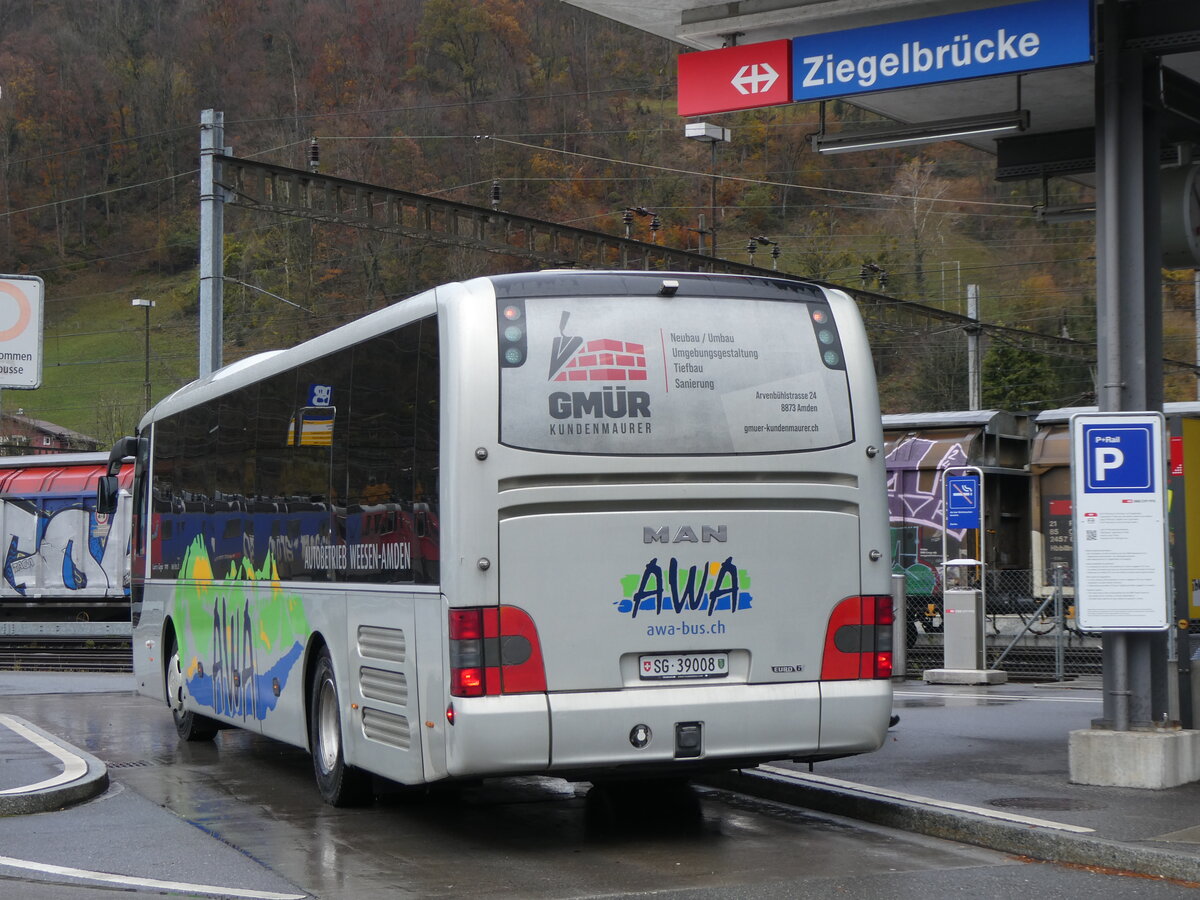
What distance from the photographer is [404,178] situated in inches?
3243

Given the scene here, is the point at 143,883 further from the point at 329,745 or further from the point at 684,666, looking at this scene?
the point at 684,666

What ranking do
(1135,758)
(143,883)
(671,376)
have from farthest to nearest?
(1135,758) → (671,376) → (143,883)

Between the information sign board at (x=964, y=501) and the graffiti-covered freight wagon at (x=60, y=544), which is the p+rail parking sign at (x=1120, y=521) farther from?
the graffiti-covered freight wagon at (x=60, y=544)

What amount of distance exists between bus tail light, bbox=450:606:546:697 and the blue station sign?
4.43 meters

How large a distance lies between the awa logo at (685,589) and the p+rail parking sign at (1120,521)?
252cm

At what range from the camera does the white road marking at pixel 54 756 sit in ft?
35.3

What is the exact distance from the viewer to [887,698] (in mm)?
9234

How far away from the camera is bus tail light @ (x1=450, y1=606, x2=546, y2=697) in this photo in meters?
Result: 8.35

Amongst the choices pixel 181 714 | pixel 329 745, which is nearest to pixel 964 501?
pixel 181 714

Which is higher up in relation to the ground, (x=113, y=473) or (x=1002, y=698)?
(x=113, y=473)

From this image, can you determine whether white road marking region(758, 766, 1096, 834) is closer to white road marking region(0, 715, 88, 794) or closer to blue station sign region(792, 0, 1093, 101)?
blue station sign region(792, 0, 1093, 101)

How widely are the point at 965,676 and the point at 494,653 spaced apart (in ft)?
39.4

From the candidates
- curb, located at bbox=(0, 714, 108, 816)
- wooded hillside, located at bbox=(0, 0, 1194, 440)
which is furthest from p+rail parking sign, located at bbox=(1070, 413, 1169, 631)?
wooded hillside, located at bbox=(0, 0, 1194, 440)

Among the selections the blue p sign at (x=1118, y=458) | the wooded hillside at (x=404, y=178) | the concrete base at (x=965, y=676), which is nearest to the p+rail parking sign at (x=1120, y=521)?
the blue p sign at (x=1118, y=458)
